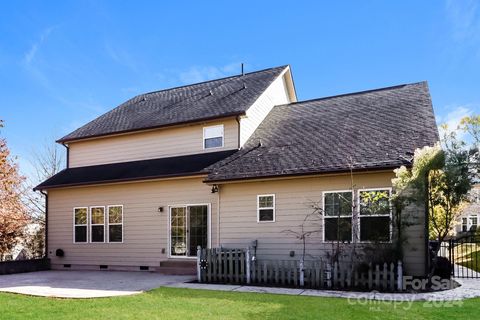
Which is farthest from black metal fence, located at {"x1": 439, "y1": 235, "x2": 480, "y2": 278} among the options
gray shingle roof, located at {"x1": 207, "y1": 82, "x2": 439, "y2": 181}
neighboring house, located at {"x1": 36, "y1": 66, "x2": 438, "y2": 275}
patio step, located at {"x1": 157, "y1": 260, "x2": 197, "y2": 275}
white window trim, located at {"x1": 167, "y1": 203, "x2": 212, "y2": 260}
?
patio step, located at {"x1": 157, "y1": 260, "x2": 197, "y2": 275}

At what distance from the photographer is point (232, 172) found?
1333 centimetres

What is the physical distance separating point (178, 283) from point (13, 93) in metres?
18.6

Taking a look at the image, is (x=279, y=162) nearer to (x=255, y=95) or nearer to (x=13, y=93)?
(x=255, y=95)

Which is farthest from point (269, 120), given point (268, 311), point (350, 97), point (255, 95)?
point (268, 311)

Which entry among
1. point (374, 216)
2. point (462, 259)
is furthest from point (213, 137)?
point (462, 259)

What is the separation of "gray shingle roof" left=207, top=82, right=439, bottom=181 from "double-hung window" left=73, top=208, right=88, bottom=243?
20.3 ft

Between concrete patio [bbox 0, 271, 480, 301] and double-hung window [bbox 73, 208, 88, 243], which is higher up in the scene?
double-hung window [bbox 73, 208, 88, 243]

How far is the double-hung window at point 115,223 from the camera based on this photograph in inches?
627

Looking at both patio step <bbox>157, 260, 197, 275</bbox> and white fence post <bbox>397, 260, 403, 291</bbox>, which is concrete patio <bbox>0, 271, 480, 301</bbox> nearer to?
patio step <bbox>157, 260, 197, 275</bbox>

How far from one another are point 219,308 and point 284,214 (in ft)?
16.6

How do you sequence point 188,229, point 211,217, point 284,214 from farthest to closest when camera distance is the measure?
point 188,229, point 211,217, point 284,214

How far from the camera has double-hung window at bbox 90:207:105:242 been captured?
1633 cm

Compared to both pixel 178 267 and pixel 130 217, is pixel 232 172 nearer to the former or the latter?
pixel 178 267

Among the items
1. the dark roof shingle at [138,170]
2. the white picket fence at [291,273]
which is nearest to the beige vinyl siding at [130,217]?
the dark roof shingle at [138,170]
